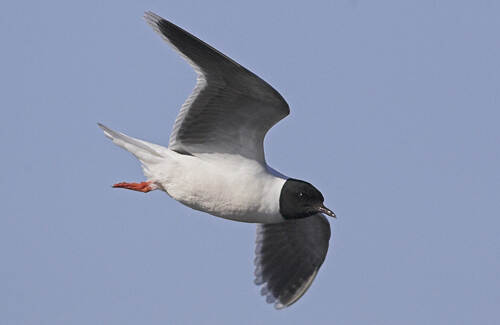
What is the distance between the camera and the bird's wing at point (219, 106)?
33.0 feet

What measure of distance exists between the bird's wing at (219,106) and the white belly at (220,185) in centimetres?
17

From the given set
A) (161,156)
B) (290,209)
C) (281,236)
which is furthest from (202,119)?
(281,236)

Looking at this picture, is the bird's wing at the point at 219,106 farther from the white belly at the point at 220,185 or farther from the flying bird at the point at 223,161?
the white belly at the point at 220,185

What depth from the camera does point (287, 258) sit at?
13.1 metres

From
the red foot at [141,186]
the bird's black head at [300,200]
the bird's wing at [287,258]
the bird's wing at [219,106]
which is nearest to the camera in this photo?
the bird's wing at [219,106]

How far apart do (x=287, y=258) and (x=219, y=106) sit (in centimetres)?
327

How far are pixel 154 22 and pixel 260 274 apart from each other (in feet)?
14.3

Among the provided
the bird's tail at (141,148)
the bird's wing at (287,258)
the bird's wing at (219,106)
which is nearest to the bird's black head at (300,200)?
the bird's wing at (219,106)

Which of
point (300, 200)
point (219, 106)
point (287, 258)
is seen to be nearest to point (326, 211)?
point (300, 200)

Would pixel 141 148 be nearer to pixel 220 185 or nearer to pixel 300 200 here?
pixel 220 185

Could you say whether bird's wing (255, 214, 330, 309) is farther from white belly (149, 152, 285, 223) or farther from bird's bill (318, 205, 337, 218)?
white belly (149, 152, 285, 223)

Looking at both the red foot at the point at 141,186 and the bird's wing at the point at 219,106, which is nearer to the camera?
the bird's wing at the point at 219,106

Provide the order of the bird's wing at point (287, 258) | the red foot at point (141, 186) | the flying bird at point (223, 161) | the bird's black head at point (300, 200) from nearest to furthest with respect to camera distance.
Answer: the flying bird at point (223, 161)
the bird's black head at point (300, 200)
the red foot at point (141, 186)
the bird's wing at point (287, 258)

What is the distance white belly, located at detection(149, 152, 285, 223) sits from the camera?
10875 mm
